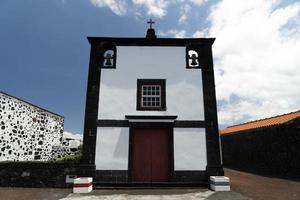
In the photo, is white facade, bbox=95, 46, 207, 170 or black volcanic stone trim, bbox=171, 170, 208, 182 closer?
black volcanic stone trim, bbox=171, 170, 208, 182

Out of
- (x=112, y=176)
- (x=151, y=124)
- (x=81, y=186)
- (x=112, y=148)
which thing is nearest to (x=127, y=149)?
(x=112, y=148)

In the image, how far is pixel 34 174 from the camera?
8922 millimetres

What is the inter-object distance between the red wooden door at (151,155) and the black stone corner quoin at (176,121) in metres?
0.94

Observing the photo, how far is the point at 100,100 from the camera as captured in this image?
10.2 metres

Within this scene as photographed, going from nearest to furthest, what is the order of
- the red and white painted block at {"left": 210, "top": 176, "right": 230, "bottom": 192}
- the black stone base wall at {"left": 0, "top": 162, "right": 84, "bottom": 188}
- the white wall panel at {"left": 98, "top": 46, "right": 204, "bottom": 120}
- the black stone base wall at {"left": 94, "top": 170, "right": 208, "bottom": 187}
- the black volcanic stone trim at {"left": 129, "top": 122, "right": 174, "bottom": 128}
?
the red and white painted block at {"left": 210, "top": 176, "right": 230, "bottom": 192}, the black stone base wall at {"left": 0, "top": 162, "right": 84, "bottom": 188}, the black stone base wall at {"left": 94, "top": 170, "right": 208, "bottom": 187}, the black volcanic stone trim at {"left": 129, "top": 122, "right": 174, "bottom": 128}, the white wall panel at {"left": 98, "top": 46, "right": 204, "bottom": 120}

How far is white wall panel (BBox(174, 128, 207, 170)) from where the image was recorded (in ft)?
31.1

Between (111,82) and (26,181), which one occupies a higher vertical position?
(111,82)

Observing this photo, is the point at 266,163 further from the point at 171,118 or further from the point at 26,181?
the point at 26,181

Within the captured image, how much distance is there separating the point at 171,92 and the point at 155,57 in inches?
80.1

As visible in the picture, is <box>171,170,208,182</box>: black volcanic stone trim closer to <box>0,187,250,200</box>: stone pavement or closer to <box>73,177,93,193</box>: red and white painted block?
<box>0,187,250,200</box>: stone pavement

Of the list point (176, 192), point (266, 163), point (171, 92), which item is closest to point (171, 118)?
point (171, 92)

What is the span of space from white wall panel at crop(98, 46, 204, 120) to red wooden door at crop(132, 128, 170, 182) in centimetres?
100

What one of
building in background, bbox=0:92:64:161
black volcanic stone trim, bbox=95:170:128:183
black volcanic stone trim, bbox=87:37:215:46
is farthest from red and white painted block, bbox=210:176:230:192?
building in background, bbox=0:92:64:161

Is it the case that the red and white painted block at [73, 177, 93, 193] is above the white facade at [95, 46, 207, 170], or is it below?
below
